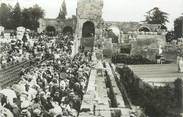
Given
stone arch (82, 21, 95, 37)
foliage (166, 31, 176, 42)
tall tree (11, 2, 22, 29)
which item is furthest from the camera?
foliage (166, 31, 176, 42)

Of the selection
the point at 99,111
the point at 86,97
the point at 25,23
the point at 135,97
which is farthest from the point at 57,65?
the point at 25,23

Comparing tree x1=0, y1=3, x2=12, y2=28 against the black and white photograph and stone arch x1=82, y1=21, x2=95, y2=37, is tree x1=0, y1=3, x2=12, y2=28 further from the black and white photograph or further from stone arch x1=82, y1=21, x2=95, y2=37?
stone arch x1=82, y1=21, x2=95, y2=37

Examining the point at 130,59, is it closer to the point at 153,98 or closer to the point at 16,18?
the point at 16,18

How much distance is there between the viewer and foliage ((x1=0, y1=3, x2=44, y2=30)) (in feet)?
159

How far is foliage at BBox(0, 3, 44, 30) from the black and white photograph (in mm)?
117

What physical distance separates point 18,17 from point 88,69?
28.8 metres

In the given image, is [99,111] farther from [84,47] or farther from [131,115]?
[84,47]

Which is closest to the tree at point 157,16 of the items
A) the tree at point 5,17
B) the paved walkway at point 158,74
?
the tree at point 5,17

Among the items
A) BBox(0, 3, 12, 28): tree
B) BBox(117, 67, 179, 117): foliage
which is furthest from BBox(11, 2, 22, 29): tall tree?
BBox(117, 67, 179, 117): foliage

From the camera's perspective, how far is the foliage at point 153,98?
15.6m

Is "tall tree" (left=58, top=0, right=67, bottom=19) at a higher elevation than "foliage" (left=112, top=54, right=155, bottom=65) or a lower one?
higher

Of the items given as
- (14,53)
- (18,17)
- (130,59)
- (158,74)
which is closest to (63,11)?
(18,17)

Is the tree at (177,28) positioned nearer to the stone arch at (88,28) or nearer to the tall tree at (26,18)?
the stone arch at (88,28)

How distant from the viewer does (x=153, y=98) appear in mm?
17250
